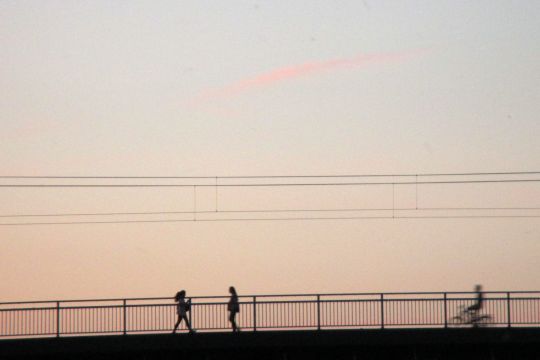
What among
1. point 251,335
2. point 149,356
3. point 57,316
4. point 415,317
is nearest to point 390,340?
point 415,317

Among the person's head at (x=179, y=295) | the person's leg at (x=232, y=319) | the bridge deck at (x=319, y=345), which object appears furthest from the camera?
the person's head at (x=179, y=295)

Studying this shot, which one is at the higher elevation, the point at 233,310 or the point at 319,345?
the point at 233,310

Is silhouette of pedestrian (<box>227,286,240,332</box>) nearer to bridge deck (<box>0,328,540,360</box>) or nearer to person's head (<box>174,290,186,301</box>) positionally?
bridge deck (<box>0,328,540,360</box>)

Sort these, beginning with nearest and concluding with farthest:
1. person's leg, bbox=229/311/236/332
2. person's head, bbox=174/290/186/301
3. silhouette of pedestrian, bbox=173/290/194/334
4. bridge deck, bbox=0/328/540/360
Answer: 1. bridge deck, bbox=0/328/540/360
2. silhouette of pedestrian, bbox=173/290/194/334
3. person's leg, bbox=229/311/236/332
4. person's head, bbox=174/290/186/301

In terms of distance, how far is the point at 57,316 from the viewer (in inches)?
1587

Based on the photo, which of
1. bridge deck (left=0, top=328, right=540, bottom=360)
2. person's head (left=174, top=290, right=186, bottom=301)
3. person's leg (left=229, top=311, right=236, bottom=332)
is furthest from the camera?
person's head (left=174, top=290, right=186, bottom=301)

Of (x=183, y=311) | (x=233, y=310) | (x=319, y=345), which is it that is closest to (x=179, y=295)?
(x=183, y=311)

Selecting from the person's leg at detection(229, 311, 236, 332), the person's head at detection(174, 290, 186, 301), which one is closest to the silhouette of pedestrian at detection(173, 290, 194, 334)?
the person's head at detection(174, 290, 186, 301)

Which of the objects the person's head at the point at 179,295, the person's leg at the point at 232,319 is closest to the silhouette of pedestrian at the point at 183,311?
the person's head at the point at 179,295

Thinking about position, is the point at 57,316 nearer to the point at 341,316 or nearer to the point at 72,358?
the point at 72,358

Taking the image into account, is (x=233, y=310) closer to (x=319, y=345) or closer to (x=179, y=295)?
(x=179, y=295)

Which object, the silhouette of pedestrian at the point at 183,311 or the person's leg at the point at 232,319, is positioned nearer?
the silhouette of pedestrian at the point at 183,311

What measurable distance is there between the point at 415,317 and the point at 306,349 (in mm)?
3449

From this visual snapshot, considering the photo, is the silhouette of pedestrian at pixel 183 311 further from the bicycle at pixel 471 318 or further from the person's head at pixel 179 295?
the bicycle at pixel 471 318
